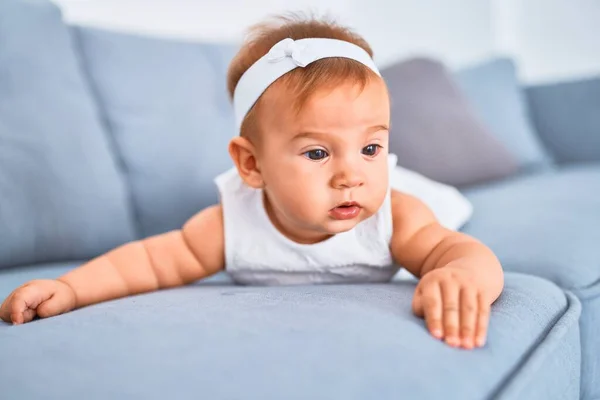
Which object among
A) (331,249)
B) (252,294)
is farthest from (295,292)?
(331,249)

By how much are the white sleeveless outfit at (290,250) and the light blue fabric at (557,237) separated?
0.26 meters

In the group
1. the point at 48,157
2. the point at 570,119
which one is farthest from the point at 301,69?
the point at 570,119

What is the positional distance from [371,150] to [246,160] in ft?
0.76

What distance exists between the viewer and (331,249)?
107 centimetres

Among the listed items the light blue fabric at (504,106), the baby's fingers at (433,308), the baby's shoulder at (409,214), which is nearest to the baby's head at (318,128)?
the baby's shoulder at (409,214)

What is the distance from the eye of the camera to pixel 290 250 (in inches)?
42.7

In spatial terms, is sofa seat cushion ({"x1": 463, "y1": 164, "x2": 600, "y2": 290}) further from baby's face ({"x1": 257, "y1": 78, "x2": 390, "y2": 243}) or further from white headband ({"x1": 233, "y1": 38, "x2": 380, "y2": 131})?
white headband ({"x1": 233, "y1": 38, "x2": 380, "y2": 131})

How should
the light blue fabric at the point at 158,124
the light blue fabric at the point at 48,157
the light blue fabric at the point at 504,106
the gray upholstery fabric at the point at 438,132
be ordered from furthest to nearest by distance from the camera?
the light blue fabric at the point at 504,106 < the gray upholstery fabric at the point at 438,132 < the light blue fabric at the point at 158,124 < the light blue fabric at the point at 48,157

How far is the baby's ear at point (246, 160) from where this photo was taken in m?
1.03

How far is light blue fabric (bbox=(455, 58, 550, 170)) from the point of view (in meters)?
2.42

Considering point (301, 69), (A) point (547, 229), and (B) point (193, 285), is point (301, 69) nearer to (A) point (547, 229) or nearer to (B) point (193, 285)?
(B) point (193, 285)

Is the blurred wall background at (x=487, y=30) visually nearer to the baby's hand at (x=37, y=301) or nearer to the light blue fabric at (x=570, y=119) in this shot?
the light blue fabric at (x=570, y=119)

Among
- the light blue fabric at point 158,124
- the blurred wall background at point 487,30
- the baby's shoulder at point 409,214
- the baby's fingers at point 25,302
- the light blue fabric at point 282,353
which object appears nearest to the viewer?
the light blue fabric at point 282,353

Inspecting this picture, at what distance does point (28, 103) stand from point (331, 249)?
0.71m
